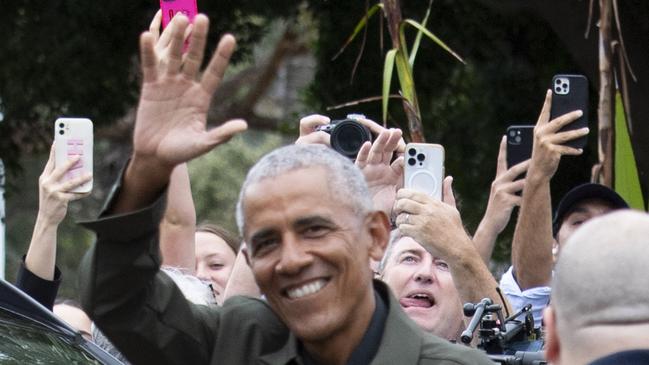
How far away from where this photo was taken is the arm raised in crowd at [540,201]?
210 inches

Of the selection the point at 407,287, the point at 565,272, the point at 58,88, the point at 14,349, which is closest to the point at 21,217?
the point at 58,88

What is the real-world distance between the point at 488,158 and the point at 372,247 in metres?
6.26

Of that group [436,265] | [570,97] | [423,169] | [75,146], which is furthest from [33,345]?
[570,97]

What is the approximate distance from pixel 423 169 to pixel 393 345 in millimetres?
1983

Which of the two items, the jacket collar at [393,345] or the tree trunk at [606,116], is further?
the tree trunk at [606,116]

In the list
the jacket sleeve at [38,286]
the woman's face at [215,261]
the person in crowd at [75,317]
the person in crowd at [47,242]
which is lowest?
the person in crowd at [75,317]

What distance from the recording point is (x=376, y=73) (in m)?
9.16

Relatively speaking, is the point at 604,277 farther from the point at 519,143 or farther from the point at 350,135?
the point at 519,143

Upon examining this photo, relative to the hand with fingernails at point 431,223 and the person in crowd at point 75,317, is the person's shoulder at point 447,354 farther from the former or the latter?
the person in crowd at point 75,317

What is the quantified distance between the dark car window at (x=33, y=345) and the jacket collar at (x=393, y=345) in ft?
2.48

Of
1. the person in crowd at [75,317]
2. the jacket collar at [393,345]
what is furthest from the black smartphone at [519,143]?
the jacket collar at [393,345]

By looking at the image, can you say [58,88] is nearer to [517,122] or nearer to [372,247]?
[517,122]

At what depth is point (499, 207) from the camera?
18.1ft

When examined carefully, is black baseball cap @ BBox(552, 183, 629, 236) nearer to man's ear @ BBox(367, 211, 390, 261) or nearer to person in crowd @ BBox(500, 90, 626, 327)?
person in crowd @ BBox(500, 90, 626, 327)
